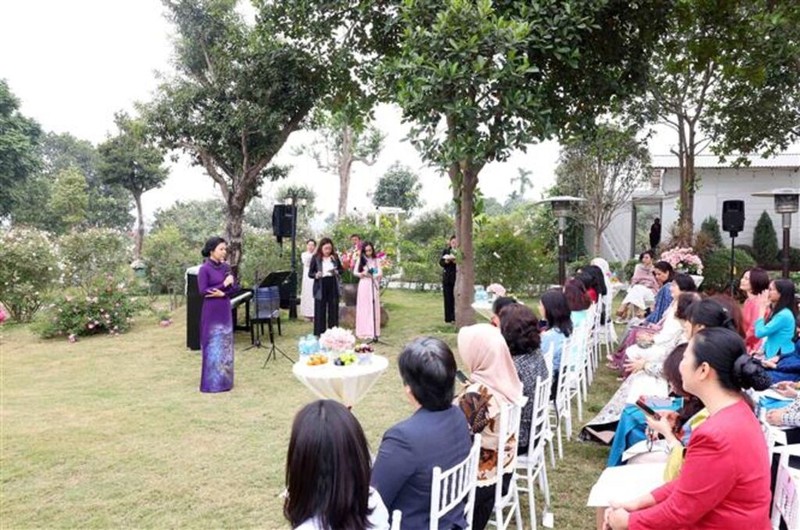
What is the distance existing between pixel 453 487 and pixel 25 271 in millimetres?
12036

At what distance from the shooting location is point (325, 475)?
152 centimetres

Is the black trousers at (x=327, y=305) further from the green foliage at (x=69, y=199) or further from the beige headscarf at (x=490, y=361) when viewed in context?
the green foliage at (x=69, y=199)

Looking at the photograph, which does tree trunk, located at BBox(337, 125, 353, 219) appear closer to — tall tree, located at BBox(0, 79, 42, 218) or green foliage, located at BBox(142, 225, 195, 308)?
green foliage, located at BBox(142, 225, 195, 308)

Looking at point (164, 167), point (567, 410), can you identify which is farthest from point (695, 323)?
point (164, 167)

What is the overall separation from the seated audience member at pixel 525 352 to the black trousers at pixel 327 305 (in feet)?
19.0

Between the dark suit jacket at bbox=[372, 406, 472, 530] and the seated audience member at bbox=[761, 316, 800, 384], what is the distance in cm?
337

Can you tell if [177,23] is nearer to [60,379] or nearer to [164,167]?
[60,379]

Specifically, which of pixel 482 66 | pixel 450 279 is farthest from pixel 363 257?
pixel 482 66

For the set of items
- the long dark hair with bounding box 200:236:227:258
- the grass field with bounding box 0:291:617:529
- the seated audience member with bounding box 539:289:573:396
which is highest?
the long dark hair with bounding box 200:236:227:258

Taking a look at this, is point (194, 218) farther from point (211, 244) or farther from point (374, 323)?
point (211, 244)

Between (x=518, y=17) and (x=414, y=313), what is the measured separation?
6.92m

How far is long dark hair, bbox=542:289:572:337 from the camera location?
459 centimetres

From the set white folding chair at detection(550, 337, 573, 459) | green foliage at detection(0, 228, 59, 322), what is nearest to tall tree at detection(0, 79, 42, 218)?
green foliage at detection(0, 228, 59, 322)

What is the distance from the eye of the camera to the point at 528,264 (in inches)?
569
